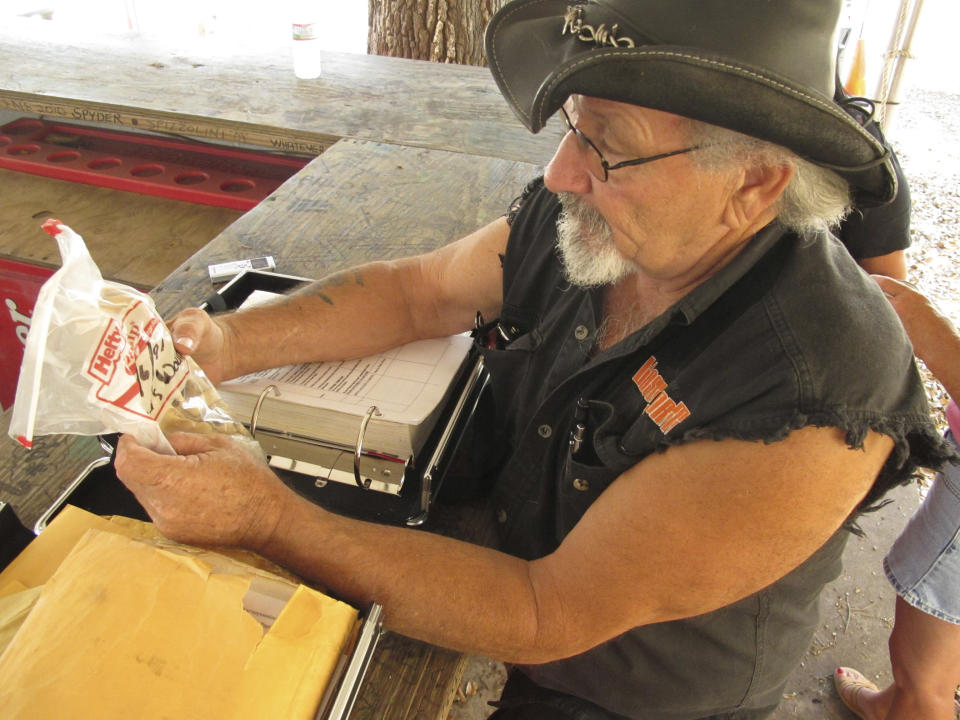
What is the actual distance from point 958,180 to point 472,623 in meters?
4.22

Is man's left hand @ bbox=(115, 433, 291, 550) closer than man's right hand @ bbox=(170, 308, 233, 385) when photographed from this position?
Yes

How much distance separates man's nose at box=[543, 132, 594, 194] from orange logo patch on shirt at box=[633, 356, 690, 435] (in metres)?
0.26

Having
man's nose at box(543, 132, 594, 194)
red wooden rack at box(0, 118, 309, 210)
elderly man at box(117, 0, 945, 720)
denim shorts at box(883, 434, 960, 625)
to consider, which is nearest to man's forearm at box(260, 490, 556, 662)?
elderly man at box(117, 0, 945, 720)

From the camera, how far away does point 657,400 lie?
2.87 ft

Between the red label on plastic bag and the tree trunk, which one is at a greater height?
the red label on plastic bag

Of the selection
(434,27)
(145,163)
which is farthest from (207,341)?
(434,27)

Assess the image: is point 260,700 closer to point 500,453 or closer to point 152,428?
point 152,428

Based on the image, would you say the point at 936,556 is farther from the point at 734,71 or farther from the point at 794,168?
the point at 734,71

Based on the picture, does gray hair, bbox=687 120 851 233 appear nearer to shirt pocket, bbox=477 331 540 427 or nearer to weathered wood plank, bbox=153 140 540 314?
shirt pocket, bbox=477 331 540 427

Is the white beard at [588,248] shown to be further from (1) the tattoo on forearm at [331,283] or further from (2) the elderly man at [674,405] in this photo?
(1) the tattoo on forearm at [331,283]

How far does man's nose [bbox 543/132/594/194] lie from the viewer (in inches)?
36.2

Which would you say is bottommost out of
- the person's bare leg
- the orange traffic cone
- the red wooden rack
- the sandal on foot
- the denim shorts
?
the sandal on foot

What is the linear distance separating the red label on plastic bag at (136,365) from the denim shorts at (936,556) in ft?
4.97

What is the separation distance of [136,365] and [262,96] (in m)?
1.90
